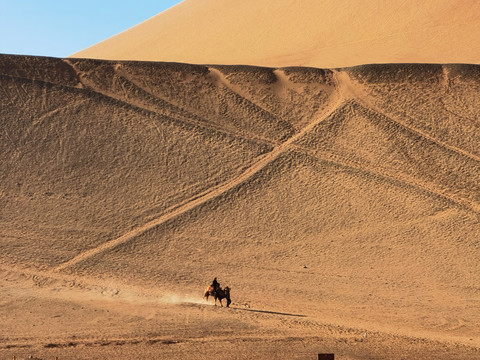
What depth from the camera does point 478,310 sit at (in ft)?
62.3

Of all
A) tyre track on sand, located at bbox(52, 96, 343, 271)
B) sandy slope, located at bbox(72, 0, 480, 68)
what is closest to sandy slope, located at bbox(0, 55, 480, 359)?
tyre track on sand, located at bbox(52, 96, 343, 271)

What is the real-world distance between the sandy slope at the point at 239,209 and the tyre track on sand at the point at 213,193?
2.8 inches

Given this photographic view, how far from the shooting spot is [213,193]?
2689 cm

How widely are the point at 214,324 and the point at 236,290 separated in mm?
4105

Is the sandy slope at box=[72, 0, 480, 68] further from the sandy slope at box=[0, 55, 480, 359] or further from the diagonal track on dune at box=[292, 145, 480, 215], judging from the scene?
the diagonal track on dune at box=[292, 145, 480, 215]

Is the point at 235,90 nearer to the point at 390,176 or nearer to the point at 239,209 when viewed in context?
the point at 239,209

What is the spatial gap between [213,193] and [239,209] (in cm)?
134

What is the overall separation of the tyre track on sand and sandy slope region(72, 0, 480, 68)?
919cm

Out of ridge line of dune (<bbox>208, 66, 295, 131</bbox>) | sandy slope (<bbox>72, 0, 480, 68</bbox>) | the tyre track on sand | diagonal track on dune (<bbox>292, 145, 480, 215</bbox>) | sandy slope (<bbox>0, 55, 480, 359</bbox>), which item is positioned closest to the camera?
sandy slope (<bbox>0, 55, 480, 359</bbox>)

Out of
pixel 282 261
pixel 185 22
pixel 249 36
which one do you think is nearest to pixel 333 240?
pixel 282 261

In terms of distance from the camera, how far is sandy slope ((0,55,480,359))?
1652 centimetres

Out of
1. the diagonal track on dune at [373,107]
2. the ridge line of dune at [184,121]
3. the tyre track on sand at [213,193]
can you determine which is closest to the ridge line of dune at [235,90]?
the tyre track on sand at [213,193]

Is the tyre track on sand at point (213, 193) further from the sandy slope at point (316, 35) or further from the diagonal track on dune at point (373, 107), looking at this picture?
the sandy slope at point (316, 35)

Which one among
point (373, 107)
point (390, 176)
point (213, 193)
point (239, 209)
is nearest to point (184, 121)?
point (213, 193)
